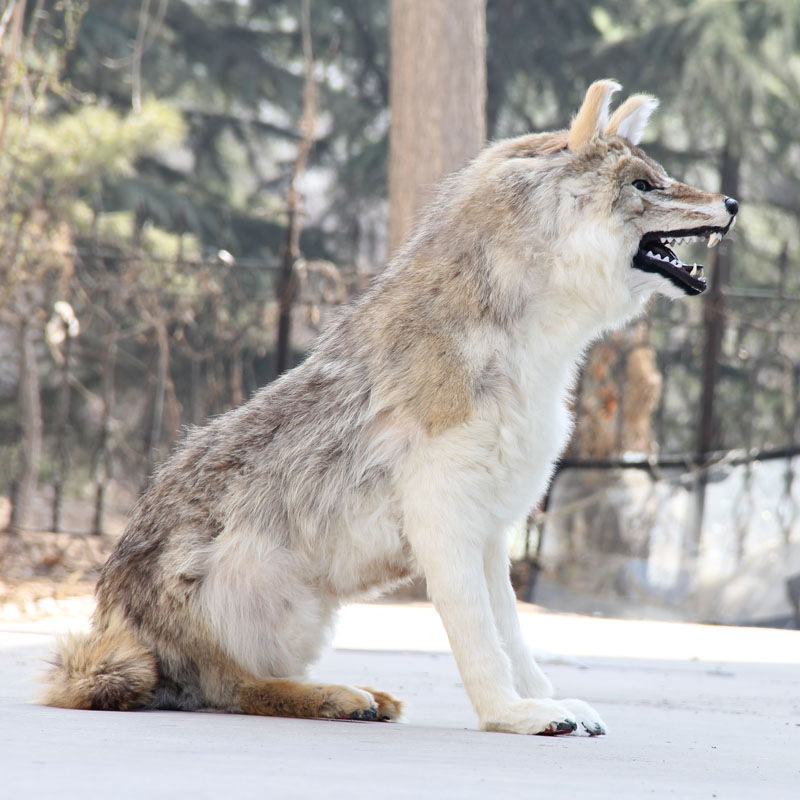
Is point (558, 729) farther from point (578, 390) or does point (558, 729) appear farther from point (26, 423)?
point (26, 423)

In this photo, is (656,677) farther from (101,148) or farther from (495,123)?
(495,123)

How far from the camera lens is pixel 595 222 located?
3.64 metres

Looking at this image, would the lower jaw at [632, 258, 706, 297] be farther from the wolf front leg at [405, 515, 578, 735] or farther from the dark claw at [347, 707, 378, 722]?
the dark claw at [347, 707, 378, 722]

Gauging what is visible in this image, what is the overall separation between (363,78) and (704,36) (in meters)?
5.97

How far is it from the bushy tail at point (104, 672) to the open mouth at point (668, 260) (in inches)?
82.6

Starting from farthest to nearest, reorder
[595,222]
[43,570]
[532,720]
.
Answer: [43,570], [595,222], [532,720]

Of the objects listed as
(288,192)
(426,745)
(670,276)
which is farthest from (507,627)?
(288,192)

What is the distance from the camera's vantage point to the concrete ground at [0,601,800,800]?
225 cm

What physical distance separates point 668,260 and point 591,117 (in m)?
0.56

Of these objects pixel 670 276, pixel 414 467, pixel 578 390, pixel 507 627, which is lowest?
pixel 507 627

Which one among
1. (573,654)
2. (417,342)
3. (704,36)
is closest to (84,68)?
(704,36)

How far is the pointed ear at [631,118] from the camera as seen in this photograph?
376 cm

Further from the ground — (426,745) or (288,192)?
(288,192)

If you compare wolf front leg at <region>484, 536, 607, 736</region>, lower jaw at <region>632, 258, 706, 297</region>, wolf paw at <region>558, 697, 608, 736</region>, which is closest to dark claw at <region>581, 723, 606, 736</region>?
wolf paw at <region>558, 697, 608, 736</region>
